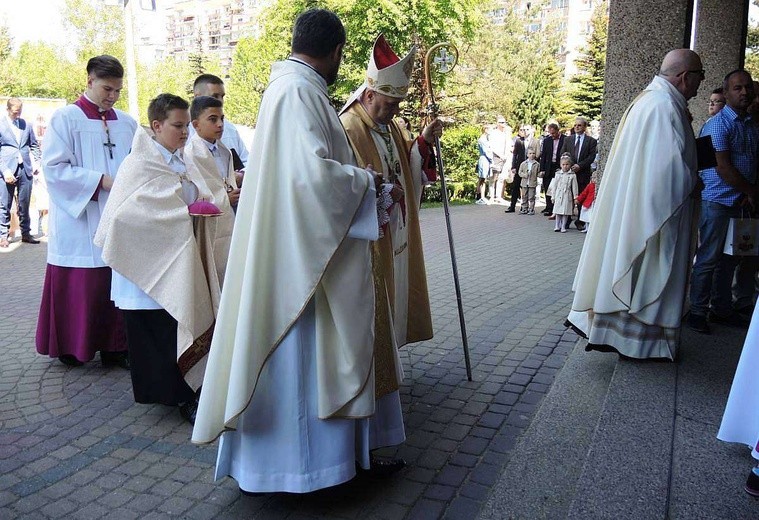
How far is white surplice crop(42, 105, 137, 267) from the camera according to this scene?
4.85 meters

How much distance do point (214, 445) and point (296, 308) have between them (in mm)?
1489

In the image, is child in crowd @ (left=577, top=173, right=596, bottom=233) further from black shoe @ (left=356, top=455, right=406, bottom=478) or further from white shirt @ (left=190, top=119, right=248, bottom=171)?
black shoe @ (left=356, top=455, right=406, bottom=478)

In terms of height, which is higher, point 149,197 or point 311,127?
point 311,127

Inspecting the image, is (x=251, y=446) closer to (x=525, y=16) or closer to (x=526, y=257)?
(x=526, y=257)

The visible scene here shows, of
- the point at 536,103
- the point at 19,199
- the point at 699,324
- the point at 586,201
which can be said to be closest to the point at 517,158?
the point at 586,201

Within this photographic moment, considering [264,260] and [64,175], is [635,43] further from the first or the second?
[64,175]

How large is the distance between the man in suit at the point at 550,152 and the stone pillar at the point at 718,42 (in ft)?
16.8

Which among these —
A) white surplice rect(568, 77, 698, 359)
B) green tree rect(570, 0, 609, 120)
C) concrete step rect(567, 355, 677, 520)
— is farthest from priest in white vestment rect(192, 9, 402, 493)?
green tree rect(570, 0, 609, 120)

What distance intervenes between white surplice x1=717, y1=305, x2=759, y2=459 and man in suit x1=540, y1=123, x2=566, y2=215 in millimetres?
12032

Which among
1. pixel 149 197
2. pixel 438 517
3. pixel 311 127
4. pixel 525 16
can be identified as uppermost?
pixel 525 16

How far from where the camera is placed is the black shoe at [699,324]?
17.6ft

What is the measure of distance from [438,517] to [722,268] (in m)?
3.80

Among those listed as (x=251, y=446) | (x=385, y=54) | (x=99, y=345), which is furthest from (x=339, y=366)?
(x=99, y=345)

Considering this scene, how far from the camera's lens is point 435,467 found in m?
3.53
